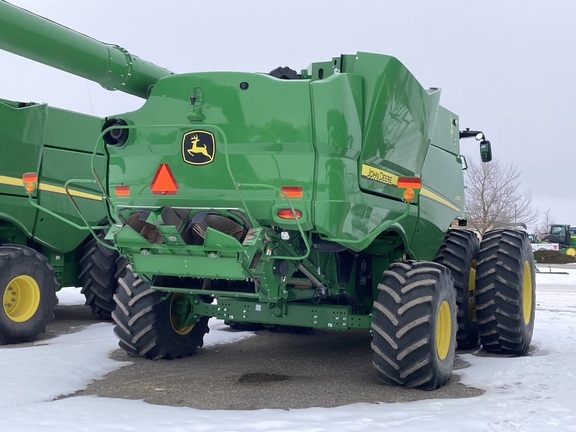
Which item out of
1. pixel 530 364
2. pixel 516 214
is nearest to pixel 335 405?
pixel 530 364

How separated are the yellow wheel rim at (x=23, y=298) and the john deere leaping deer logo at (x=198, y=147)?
407 cm

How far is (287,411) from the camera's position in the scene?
5160mm

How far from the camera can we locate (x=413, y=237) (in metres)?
7.14

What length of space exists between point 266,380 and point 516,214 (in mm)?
40437

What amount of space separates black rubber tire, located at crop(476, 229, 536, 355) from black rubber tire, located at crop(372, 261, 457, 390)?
1887 millimetres

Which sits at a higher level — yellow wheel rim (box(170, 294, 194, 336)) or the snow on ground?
yellow wheel rim (box(170, 294, 194, 336))

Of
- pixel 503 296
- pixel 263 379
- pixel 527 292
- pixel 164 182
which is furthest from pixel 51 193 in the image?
pixel 527 292

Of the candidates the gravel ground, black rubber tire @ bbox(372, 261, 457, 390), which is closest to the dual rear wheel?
black rubber tire @ bbox(372, 261, 457, 390)

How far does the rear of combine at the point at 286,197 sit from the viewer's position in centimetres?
564

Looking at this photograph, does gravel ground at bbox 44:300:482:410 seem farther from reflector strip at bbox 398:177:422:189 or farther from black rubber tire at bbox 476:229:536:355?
reflector strip at bbox 398:177:422:189

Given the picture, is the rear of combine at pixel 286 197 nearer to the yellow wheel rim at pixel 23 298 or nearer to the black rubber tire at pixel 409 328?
the black rubber tire at pixel 409 328

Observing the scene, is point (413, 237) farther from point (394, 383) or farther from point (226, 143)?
point (226, 143)

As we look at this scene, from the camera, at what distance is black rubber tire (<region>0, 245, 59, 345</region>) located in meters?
8.59

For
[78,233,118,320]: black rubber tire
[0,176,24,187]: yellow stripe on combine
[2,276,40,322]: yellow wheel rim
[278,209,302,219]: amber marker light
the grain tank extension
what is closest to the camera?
[278,209,302,219]: amber marker light
